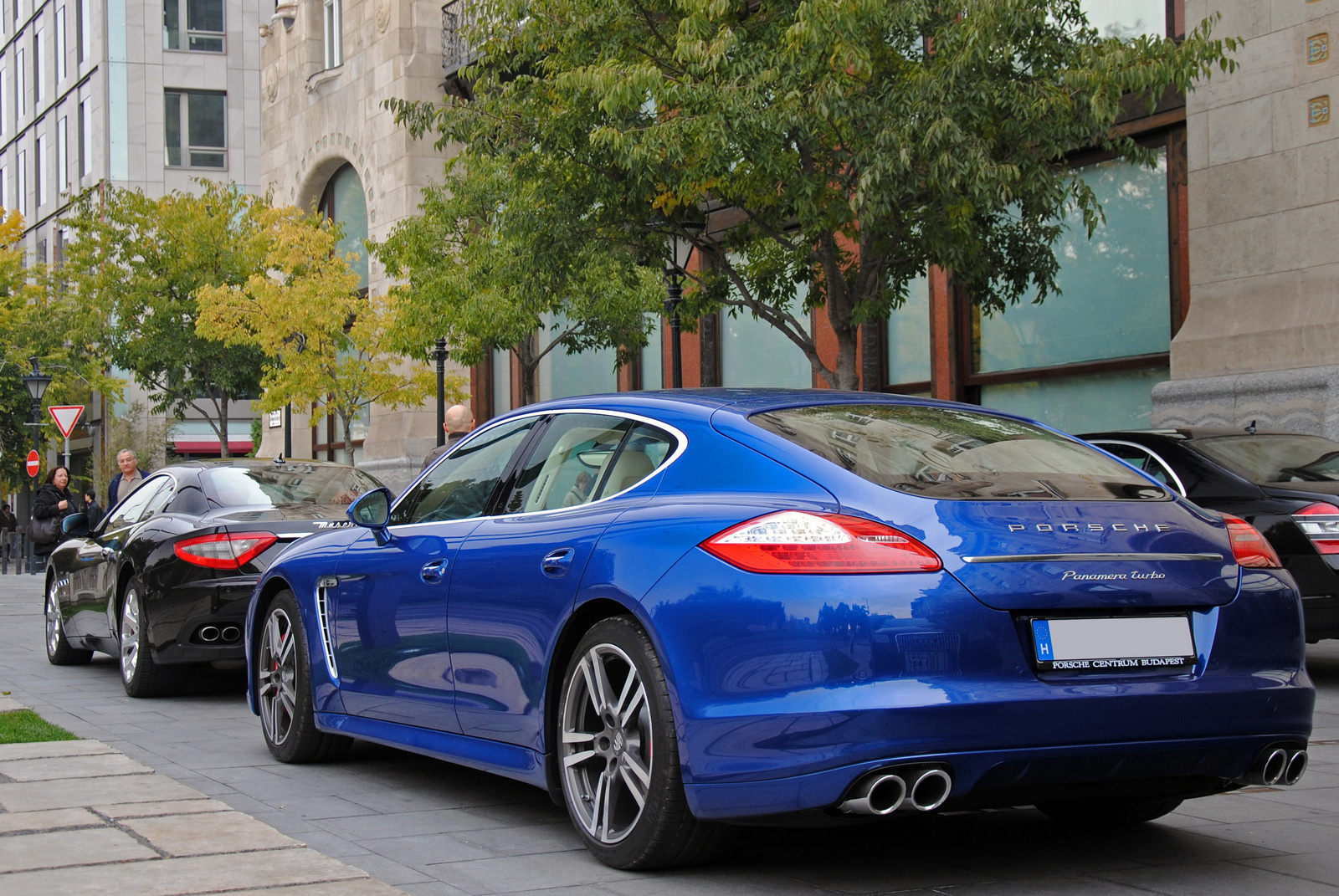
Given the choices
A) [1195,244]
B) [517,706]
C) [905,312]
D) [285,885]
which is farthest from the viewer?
[905,312]

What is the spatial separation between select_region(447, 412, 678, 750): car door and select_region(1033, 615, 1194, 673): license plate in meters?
1.30

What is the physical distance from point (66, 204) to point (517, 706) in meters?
55.5

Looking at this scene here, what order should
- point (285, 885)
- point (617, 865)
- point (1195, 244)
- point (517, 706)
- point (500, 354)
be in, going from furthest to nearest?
point (500, 354), point (1195, 244), point (517, 706), point (617, 865), point (285, 885)

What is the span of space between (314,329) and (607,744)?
2446 centimetres

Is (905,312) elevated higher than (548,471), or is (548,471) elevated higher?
Result: (905,312)

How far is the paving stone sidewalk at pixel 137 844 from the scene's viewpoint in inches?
168

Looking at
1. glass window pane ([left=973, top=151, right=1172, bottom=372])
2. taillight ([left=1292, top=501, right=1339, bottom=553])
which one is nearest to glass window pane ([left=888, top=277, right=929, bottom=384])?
glass window pane ([left=973, top=151, right=1172, bottom=372])

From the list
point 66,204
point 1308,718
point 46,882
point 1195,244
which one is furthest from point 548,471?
point 66,204

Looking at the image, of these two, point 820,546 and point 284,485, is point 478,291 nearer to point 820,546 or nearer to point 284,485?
point 284,485

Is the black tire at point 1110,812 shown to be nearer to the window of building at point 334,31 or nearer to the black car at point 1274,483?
the black car at point 1274,483

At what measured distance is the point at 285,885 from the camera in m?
4.24

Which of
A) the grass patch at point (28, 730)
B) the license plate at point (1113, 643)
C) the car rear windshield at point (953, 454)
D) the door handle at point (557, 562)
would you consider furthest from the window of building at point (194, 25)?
the license plate at point (1113, 643)

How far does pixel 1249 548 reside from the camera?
15.0 ft

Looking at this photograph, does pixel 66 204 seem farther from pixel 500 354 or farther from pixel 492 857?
pixel 492 857
